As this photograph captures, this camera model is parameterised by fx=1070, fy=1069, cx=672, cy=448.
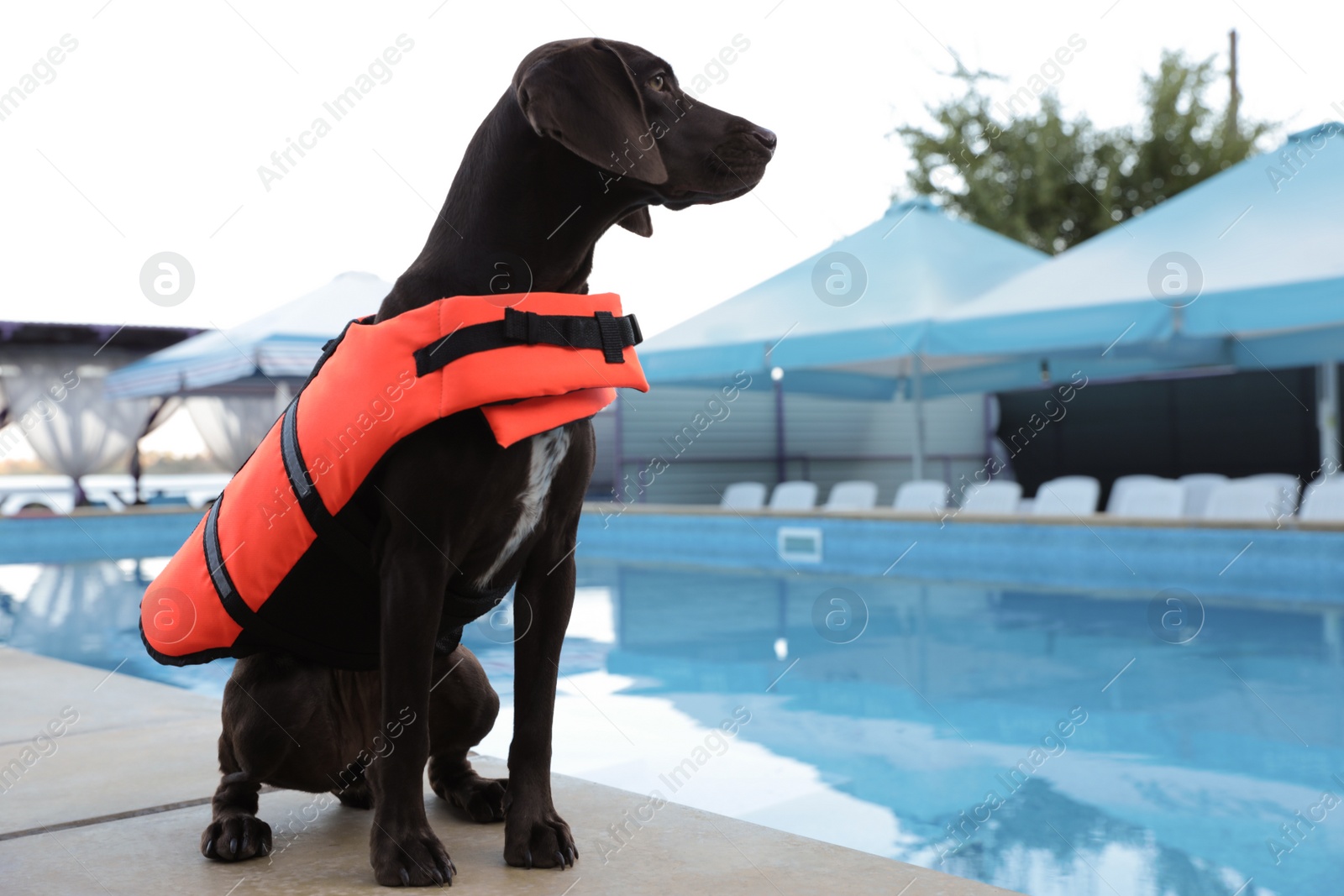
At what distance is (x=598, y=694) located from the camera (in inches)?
166

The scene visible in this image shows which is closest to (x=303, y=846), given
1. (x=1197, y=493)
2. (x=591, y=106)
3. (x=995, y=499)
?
(x=591, y=106)

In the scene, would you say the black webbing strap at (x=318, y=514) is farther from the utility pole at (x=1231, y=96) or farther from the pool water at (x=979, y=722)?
the utility pole at (x=1231, y=96)

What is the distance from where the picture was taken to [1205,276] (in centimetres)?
710

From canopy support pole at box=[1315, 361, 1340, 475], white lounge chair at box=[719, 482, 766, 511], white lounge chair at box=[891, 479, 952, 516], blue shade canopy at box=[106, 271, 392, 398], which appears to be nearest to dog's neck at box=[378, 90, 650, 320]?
white lounge chair at box=[891, 479, 952, 516]

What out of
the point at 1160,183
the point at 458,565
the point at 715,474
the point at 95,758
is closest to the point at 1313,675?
the point at 458,565

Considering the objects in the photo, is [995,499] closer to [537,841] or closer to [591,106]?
[537,841]

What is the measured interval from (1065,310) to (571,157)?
6.64 meters

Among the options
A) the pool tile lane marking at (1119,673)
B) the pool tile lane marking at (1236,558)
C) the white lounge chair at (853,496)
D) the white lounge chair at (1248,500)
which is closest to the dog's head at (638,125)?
the pool tile lane marking at (1119,673)

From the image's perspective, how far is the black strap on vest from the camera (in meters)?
1.50

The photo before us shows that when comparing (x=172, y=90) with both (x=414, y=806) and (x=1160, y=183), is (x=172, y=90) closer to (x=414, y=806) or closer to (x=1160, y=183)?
(x=414, y=806)

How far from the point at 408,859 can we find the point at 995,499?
820 cm

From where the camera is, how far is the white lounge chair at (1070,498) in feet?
27.8

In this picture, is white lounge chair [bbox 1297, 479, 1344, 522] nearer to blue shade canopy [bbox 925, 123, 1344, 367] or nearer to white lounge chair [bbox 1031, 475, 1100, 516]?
blue shade canopy [bbox 925, 123, 1344, 367]

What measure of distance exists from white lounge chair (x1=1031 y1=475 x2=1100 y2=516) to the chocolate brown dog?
7262 millimetres
